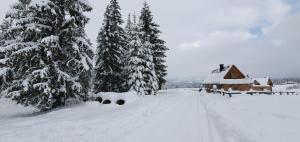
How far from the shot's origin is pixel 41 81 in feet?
55.5

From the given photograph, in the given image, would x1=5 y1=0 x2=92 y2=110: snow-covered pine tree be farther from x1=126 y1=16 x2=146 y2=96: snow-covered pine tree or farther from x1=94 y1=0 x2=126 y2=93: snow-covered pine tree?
x1=126 y1=16 x2=146 y2=96: snow-covered pine tree

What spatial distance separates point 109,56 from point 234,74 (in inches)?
1533

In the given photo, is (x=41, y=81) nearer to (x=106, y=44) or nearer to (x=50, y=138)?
(x=50, y=138)

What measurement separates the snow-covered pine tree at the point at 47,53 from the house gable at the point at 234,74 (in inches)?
1859

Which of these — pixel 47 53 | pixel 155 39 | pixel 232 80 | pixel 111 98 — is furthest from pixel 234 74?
pixel 47 53

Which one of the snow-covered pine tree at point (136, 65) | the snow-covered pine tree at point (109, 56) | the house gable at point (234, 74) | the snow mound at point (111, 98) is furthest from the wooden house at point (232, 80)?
the snow mound at point (111, 98)

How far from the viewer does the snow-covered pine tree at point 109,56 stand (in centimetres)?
3081

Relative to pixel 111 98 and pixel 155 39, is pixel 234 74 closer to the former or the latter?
pixel 155 39

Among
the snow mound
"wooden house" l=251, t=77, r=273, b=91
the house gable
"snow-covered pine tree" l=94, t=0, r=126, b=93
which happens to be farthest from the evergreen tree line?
"wooden house" l=251, t=77, r=273, b=91

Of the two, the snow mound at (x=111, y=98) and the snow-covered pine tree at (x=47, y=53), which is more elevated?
the snow-covered pine tree at (x=47, y=53)

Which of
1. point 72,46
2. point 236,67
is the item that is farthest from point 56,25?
point 236,67

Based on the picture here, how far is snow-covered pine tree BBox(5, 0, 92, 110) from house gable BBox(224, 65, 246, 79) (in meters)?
47.2

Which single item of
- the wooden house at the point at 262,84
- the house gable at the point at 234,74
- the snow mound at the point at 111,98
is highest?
the house gable at the point at 234,74

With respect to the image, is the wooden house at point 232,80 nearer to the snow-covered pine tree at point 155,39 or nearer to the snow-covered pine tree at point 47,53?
the snow-covered pine tree at point 155,39
